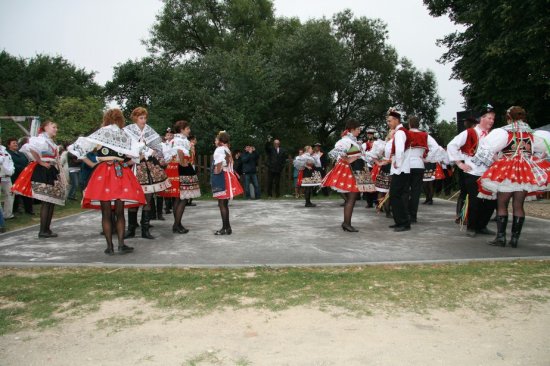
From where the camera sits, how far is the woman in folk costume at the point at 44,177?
7.80m

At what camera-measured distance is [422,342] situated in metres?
3.47

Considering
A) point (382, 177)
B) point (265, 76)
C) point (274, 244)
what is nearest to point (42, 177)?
point (274, 244)

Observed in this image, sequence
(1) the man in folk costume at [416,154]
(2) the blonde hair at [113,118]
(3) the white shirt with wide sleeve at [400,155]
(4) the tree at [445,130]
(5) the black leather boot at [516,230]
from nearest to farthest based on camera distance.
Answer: (2) the blonde hair at [113,118] < (5) the black leather boot at [516,230] < (3) the white shirt with wide sleeve at [400,155] < (1) the man in folk costume at [416,154] < (4) the tree at [445,130]

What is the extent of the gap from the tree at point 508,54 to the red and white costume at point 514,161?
35.4ft

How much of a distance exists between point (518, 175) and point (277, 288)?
4.06m

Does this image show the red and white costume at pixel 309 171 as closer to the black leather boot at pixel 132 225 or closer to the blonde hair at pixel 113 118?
the black leather boot at pixel 132 225

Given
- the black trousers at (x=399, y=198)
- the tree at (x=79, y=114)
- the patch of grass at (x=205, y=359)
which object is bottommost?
the patch of grass at (x=205, y=359)

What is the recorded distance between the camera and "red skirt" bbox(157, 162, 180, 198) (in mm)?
8430

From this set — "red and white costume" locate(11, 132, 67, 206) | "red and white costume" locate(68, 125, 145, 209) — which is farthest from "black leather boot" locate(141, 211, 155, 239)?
"red and white costume" locate(11, 132, 67, 206)

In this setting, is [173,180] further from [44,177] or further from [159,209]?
[44,177]

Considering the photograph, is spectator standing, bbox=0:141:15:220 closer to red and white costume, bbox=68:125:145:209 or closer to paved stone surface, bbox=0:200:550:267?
paved stone surface, bbox=0:200:550:267

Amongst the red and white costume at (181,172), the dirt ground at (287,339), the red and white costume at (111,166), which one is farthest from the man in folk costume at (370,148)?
the dirt ground at (287,339)

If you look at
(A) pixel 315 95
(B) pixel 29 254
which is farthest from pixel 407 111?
(B) pixel 29 254

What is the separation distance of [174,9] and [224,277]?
119 feet
